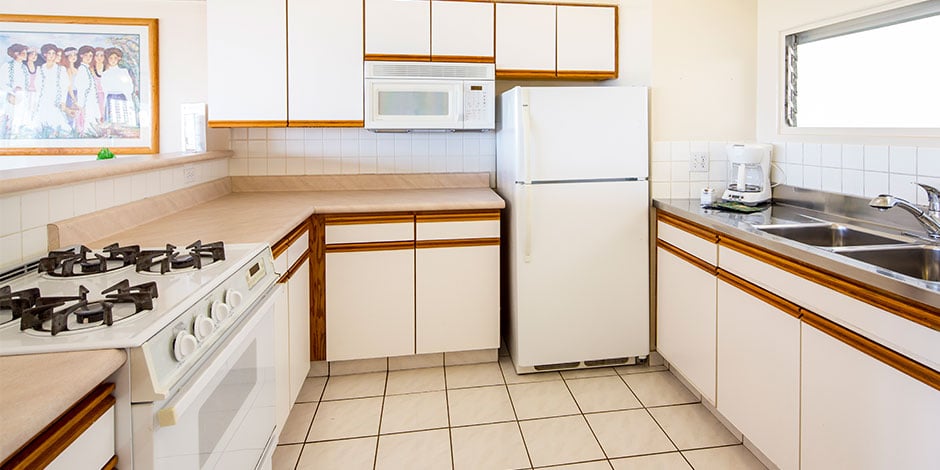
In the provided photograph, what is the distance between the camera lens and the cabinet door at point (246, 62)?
287 centimetres

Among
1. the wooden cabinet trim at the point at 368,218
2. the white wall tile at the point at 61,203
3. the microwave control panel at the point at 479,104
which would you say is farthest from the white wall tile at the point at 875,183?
the white wall tile at the point at 61,203

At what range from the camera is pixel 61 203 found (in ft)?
5.65

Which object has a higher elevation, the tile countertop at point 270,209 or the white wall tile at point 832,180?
the white wall tile at point 832,180

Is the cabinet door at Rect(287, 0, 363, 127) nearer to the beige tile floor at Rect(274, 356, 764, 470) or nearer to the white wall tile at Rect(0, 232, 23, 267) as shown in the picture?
the beige tile floor at Rect(274, 356, 764, 470)

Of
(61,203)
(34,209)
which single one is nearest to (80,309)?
(34,209)

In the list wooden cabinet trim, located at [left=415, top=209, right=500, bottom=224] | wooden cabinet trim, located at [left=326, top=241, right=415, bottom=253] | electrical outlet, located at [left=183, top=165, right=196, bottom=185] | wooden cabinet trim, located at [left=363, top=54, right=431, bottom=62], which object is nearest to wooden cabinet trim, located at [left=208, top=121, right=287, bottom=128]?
electrical outlet, located at [left=183, top=165, right=196, bottom=185]

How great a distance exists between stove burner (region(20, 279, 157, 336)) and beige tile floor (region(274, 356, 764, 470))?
1.16 m

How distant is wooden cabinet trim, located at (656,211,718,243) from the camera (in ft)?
7.46

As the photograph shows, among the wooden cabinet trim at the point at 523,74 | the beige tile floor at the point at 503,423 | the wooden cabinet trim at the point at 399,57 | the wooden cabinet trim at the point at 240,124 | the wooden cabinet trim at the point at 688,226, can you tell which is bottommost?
the beige tile floor at the point at 503,423

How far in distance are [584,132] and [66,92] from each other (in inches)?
123

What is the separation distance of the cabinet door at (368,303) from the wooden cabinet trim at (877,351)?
5.94 feet

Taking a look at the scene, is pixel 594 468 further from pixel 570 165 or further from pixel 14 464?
pixel 14 464

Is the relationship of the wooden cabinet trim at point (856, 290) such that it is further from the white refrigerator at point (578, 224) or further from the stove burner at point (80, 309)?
the stove burner at point (80, 309)

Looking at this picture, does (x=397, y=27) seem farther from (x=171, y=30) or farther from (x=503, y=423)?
(x=503, y=423)
